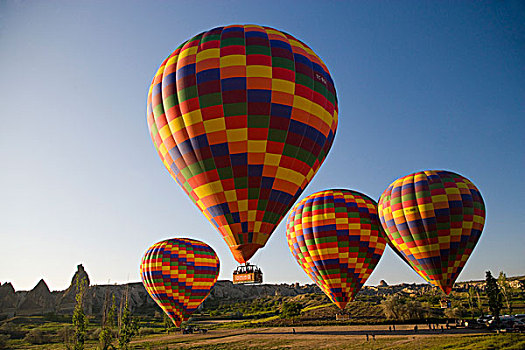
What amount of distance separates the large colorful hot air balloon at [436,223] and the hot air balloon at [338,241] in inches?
85.8

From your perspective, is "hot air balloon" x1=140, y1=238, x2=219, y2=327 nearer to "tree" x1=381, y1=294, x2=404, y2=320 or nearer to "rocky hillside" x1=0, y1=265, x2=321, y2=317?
"tree" x1=381, y1=294, x2=404, y2=320

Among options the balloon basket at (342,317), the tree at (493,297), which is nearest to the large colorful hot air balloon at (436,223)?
the balloon basket at (342,317)

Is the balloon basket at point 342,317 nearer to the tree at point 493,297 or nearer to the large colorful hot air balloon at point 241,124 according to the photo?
the tree at point 493,297

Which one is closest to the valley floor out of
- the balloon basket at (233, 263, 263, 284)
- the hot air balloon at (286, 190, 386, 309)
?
the hot air balloon at (286, 190, 386, 309)

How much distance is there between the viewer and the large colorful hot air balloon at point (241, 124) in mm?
12461

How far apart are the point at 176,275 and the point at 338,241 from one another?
47.0ft

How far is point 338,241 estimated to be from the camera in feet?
85.4

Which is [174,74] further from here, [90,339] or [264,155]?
[90,339]

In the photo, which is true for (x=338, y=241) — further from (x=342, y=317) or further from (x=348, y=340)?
(x=342, y=317)

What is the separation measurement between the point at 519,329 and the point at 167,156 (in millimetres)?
31070

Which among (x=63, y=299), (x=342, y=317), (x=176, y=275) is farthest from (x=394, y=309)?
(x=63, y=299)

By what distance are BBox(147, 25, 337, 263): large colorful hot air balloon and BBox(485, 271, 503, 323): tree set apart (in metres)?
30.0

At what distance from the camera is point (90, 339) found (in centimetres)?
4025

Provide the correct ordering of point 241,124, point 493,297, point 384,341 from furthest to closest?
point 493,297 → point 384,341 → point 241,124
